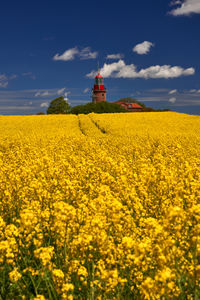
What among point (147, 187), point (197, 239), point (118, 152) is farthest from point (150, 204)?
point (118, 152)

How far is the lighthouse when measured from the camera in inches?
4066

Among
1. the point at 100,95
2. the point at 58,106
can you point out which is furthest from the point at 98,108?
the point at 100,95

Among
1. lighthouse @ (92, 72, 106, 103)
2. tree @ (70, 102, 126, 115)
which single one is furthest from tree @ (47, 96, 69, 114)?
lighthouse @ (92, 72, 106, 103)

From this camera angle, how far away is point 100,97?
10319 cm

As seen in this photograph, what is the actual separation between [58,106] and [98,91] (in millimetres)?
26863

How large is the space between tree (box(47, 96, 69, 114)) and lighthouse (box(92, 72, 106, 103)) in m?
22.6

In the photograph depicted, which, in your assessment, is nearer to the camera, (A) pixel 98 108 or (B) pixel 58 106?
(A) pixel 98 108

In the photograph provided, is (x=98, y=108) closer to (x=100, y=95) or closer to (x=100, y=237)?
(x=100, y=95)

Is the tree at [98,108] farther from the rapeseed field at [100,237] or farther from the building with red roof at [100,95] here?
the rapeseed field at [100,237]

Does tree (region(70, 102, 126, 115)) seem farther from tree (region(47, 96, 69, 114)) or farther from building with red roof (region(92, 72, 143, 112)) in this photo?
building with red roof (region(92, 72, 143, 112))

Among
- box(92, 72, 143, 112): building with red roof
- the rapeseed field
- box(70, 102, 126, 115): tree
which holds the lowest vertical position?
the rapeseed field

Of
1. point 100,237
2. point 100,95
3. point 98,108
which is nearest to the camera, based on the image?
point 100,237

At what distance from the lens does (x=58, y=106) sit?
268 feet

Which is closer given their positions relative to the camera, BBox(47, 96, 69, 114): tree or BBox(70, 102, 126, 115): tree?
BBox(70, 102, 126, 115): tree
